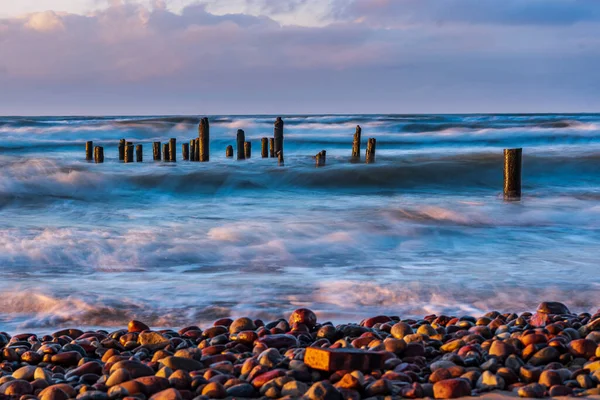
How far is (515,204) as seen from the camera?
12.9 meters

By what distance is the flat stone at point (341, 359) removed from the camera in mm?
3291

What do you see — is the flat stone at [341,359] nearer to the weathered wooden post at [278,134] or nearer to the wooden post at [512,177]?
the wooden post at [512,177]

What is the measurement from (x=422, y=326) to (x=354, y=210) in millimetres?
8587

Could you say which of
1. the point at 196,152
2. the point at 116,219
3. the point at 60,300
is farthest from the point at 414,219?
the point at 196,152

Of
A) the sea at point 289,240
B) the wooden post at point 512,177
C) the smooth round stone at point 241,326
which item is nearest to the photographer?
the smooth round stone at point 241,326

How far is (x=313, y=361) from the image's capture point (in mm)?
3359

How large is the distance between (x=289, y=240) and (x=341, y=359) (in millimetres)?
5930

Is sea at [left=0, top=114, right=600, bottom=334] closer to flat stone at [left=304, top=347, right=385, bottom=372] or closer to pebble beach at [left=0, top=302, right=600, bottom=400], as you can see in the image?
pebble beach at [left=0, top=302, right=600, bottom=400]

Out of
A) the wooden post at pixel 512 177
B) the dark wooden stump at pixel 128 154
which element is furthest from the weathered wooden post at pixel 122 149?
the wooden post at pixel 512 177

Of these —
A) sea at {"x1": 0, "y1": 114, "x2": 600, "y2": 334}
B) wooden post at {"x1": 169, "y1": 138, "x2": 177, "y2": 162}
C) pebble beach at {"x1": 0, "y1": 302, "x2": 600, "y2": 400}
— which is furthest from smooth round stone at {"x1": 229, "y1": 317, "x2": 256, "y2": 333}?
wooden post at {"x1": 169, "y1": 138, "x2": 177, "y2": 162}

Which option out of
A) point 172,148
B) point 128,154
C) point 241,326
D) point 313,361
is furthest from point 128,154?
point 313,361

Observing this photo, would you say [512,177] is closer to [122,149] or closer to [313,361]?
[313,361]

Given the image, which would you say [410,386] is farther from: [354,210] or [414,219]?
[354,210]

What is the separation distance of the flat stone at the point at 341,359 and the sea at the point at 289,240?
2.09 meters
